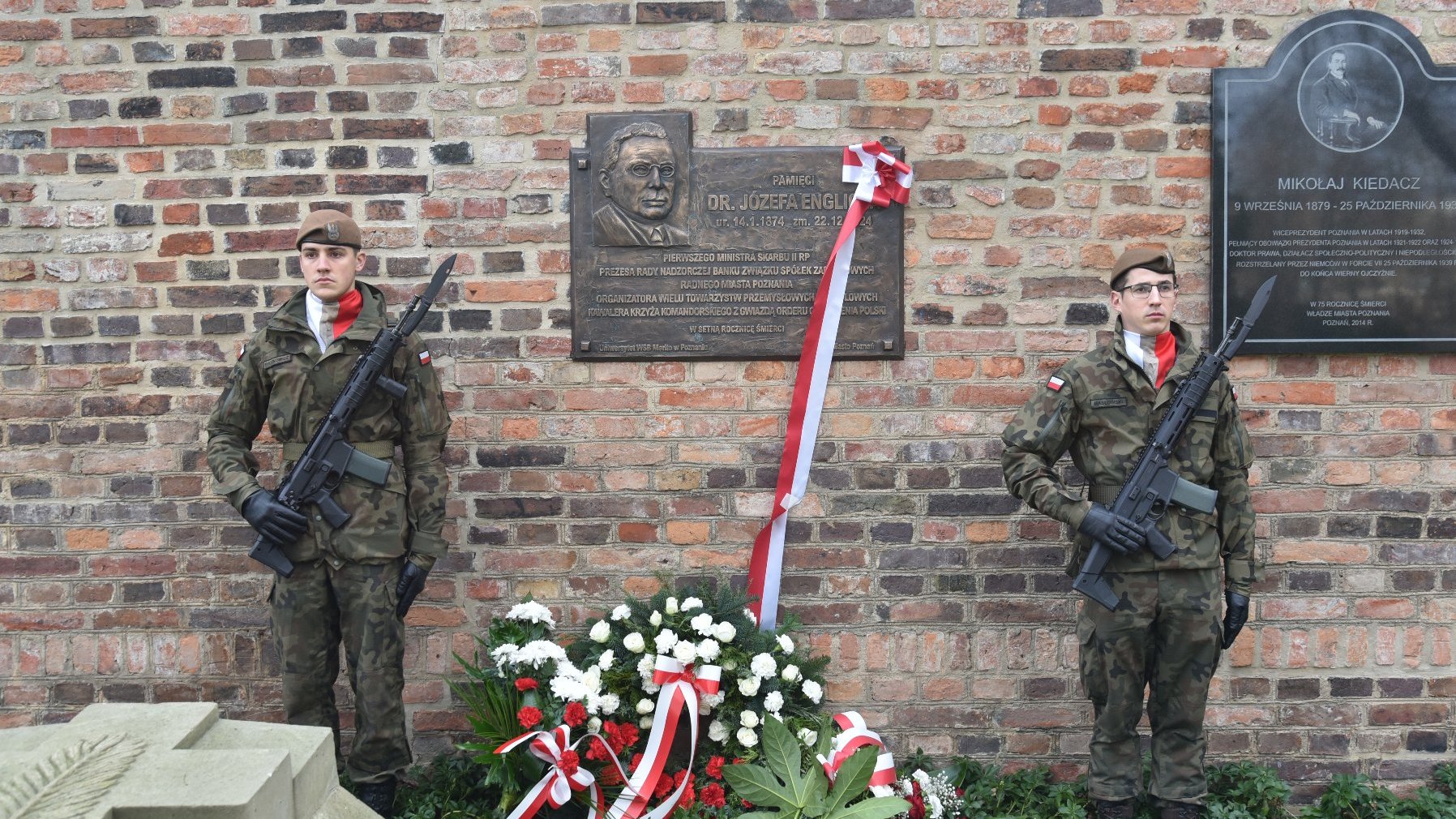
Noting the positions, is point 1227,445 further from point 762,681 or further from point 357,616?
point 357,616

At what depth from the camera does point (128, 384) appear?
4055 millimetres

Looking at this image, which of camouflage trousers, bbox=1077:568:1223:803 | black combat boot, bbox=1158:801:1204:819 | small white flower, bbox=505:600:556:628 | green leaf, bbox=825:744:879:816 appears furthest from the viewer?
small white flower, bbox=505:600:556:628

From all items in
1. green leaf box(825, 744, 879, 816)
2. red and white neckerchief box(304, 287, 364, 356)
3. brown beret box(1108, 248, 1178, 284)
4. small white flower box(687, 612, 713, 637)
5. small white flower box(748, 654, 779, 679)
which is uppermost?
brown beret box(1108, 248, 1178, 284)

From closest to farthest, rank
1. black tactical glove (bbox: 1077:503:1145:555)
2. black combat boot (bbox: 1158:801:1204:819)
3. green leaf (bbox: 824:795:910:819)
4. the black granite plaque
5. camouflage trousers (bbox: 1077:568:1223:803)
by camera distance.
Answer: green leaf (bbox: 824:795:910:819)
black tactical glove (bbox: 1077:503:1145:555)
camouflage trousers (bbox: 1077:568:1223:803)
black combat boot (bbox: 1158:801:1204:819)
the black granite plaque

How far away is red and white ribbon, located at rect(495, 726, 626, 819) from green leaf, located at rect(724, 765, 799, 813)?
1.36 feet

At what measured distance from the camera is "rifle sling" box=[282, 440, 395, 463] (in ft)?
11.8

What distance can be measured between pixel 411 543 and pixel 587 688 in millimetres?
764

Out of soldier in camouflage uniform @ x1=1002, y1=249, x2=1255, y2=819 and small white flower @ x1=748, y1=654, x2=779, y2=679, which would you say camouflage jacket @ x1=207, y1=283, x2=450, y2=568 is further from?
soldier in camouflage uniform @ x1=1002, y1=249, x2=1255, y2=819

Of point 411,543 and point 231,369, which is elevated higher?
point 231,369

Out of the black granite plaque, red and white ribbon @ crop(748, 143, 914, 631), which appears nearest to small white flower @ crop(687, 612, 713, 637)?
red and white ribbon @ crop(748, 143, 914, 631)

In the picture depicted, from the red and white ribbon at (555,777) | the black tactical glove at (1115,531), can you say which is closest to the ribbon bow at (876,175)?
the black tactical glove at (1115,531)

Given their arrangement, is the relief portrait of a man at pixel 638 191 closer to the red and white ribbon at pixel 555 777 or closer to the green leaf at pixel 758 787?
the red and white ribbon at pixel 555 777

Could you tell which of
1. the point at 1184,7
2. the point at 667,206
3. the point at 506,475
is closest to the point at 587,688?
the point at 506,475

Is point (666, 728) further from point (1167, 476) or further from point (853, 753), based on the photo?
point (1167, 476)
